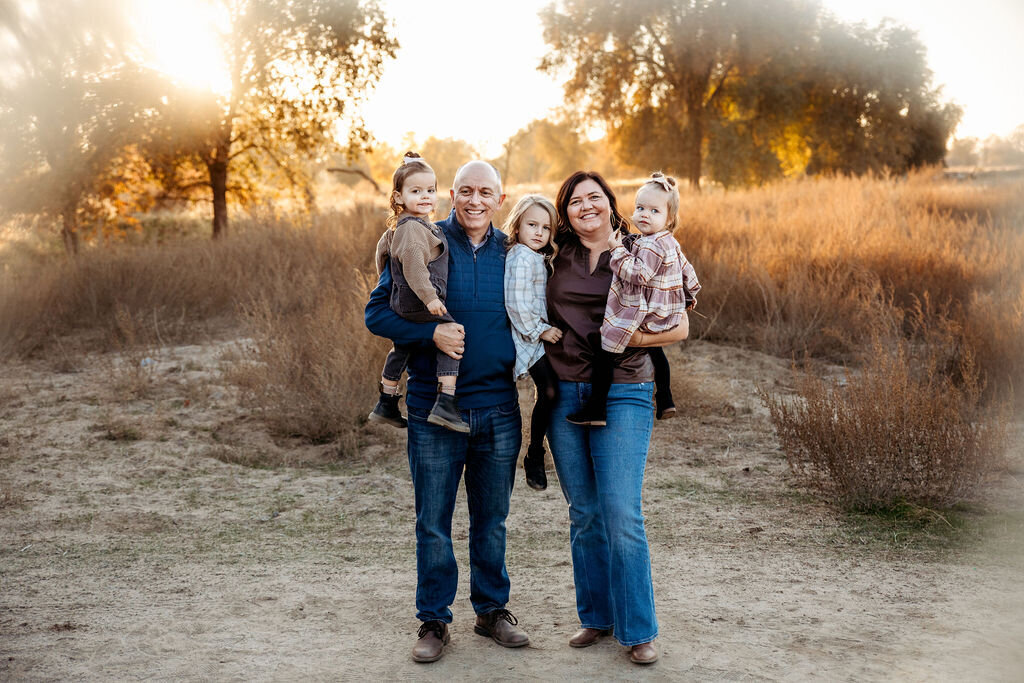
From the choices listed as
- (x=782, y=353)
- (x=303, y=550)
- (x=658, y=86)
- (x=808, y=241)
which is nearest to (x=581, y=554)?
(x=303, y=550)

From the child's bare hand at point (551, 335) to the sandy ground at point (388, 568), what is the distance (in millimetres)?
1328

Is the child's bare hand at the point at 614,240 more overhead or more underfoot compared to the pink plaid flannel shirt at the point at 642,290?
more overhead

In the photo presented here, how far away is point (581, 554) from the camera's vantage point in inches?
148

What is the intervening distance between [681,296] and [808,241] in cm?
939

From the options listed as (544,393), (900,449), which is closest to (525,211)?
(544,393)

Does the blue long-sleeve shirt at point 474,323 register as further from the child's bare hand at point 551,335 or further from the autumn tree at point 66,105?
the autumn tree at point 66,105

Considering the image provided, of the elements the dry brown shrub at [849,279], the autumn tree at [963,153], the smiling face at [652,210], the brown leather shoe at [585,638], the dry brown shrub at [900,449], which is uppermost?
the autumn tree at [963,153]

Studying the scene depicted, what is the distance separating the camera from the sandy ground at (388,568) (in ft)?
12.6

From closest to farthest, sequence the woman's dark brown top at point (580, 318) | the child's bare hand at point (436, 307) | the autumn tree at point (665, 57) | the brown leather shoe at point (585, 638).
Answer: the child's bare hand at point (436, 307)
the woman's dark brown top at point (580, 318)
the brown leather shoe at point (585, 638)
the autumn tree at point (665, 57)

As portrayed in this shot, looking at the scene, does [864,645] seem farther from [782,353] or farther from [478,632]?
[782,353]

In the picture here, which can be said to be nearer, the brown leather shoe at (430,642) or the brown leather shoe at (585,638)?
the brown leather shoe at (430,642)

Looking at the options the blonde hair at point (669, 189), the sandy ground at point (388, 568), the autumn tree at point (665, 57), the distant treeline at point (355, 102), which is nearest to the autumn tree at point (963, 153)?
the distant treeline at point (355, 102)

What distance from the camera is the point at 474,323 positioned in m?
3.53

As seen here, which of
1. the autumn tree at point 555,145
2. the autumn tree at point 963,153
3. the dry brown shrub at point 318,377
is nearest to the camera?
the dry brown shrub at point 318,377
